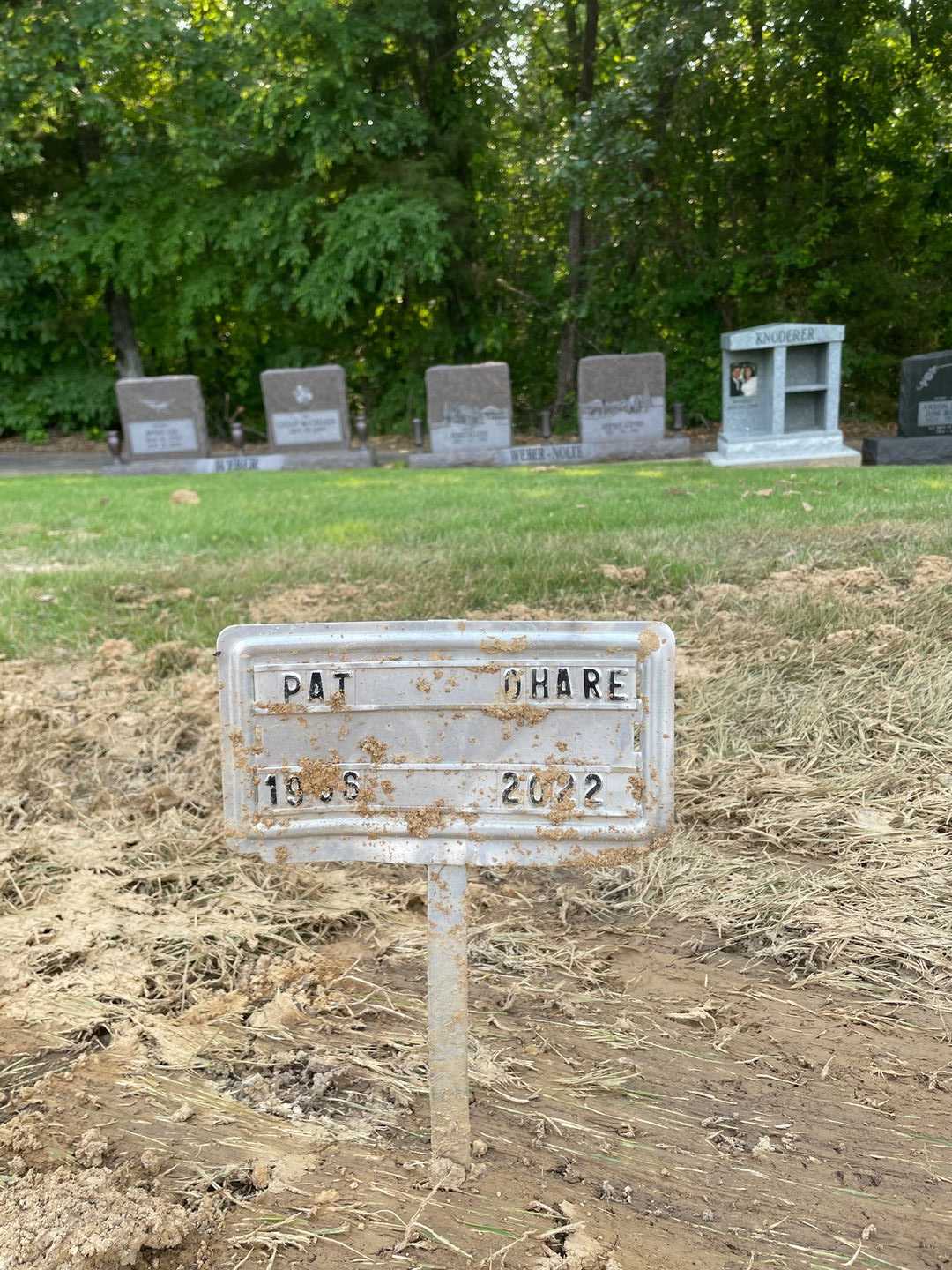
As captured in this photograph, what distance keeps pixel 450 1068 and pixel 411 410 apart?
17501 mm

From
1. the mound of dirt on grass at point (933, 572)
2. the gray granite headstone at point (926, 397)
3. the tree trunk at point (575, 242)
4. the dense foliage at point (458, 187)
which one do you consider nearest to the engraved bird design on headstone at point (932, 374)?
the gray granite headstone at point (926, 397)

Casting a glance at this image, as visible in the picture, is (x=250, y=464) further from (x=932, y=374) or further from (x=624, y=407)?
(x=932, y=374)

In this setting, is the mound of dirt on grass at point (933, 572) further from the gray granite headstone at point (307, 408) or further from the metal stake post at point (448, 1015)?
the gray granite headstone at point (307, 408)

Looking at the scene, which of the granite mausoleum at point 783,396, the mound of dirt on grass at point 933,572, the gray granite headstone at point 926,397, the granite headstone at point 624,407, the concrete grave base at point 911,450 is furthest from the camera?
the granite headstone at point 624,407

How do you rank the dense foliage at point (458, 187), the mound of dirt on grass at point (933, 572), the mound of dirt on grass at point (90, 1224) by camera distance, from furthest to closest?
the dense foliage at point (458, 187) < the mound of dirt on grass at point (933, 572) < the mound of dirt on grass at point (90, 1224)

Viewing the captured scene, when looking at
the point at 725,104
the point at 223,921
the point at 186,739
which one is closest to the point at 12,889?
the point at 223,921

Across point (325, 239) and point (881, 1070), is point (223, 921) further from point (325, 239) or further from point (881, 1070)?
point (325, 239)

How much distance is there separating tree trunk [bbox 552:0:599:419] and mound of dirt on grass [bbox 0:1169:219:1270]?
621 inches

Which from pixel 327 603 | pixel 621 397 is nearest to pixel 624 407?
pixel 621 397

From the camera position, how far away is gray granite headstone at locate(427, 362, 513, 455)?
14219mm

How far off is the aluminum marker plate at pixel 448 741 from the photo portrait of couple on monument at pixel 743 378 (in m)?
12.0

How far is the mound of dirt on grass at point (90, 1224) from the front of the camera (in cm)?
167

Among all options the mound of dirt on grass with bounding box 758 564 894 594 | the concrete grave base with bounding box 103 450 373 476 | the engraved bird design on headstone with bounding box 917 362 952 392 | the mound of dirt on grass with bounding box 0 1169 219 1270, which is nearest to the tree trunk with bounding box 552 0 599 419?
the concrete grave base with bounding box 103 450 373 476

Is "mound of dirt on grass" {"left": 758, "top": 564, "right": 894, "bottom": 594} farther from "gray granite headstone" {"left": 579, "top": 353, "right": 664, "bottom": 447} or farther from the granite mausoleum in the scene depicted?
"gray granite headstone" {"left": 579, "top": 353, "right": 664, "bottom": 447}
